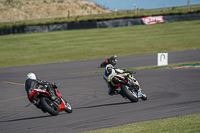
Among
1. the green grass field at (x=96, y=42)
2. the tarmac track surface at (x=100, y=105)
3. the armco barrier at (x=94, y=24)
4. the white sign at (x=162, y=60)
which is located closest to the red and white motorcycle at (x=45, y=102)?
the tarmac track surface at (x=100, y=105)

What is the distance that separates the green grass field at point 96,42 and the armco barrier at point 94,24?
690mm

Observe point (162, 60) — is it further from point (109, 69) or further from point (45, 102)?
point (45, 102)

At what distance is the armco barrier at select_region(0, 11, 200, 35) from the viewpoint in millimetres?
39875


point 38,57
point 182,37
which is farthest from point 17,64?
point 182,37

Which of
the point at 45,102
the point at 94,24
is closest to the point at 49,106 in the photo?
the point at 45,102

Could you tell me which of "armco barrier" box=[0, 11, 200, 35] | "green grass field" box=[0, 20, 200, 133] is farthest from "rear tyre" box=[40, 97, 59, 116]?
"armco barrier" box=[0, 11, 200, 35]

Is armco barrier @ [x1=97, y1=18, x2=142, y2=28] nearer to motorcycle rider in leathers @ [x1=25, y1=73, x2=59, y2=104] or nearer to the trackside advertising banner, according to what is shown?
the trackside advertising banner

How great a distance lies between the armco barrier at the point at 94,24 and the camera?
131 feet

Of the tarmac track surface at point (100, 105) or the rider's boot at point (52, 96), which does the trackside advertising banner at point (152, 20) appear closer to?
the tarmac track surface at point (100, 105)

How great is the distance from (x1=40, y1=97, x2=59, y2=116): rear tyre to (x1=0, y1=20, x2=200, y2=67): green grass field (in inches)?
830

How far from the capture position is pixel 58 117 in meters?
9.01

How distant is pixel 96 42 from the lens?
37.2 m

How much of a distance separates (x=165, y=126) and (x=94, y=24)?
35061mm

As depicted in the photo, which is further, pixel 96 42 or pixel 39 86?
pixel 96 42
